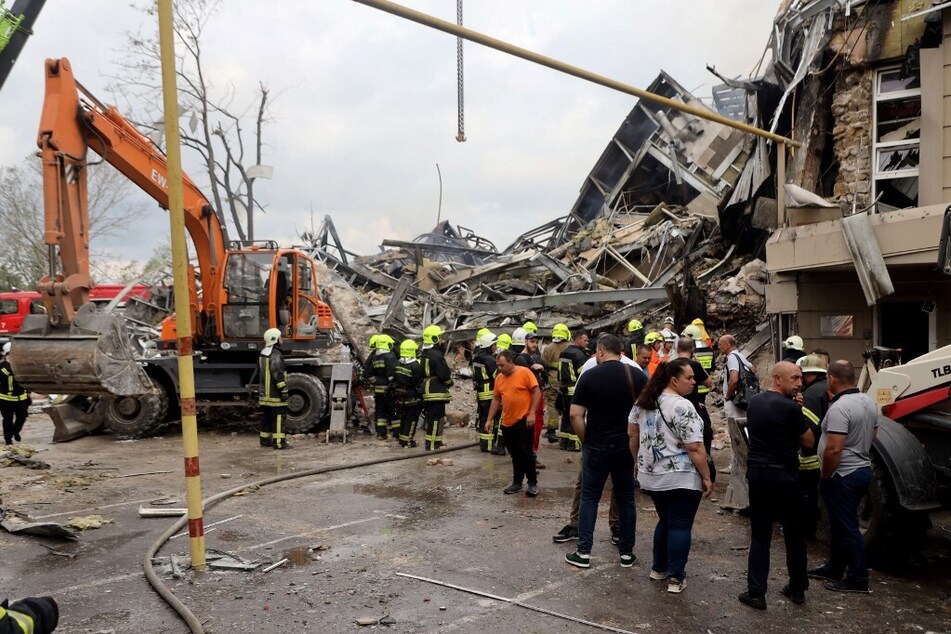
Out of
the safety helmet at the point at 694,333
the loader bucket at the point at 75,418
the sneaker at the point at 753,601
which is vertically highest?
the safety helmet at the point at 694,333

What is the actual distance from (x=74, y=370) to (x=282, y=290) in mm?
5784

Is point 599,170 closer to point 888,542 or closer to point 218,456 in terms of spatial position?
point 218,456

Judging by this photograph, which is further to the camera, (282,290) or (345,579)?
(282,290)

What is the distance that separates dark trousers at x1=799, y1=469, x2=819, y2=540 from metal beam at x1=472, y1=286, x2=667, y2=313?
9.74 metres

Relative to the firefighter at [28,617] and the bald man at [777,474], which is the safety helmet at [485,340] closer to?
the bald man at [777,474]

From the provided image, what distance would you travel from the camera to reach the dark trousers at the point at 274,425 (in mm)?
11984

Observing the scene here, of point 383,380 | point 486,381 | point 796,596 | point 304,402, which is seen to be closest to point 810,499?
point 796,596

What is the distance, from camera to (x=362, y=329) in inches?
741

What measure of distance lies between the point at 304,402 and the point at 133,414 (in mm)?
2956

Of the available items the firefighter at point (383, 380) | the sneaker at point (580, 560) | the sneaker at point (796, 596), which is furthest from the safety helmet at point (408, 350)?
the sneaker at point (796, 596)

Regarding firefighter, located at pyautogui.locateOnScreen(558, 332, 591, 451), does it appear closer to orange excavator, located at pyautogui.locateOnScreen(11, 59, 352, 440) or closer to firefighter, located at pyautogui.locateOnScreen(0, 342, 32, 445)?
orange excavator, located at pyautogui.locateOnScreen(11, 59, 352, 440)

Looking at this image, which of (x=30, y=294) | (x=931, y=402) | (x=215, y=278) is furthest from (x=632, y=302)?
(x=30, y=294)

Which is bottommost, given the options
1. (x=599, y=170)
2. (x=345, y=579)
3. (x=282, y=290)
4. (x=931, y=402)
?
(x=345, y=579)

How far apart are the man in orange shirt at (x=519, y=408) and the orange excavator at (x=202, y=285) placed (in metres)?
4.69
